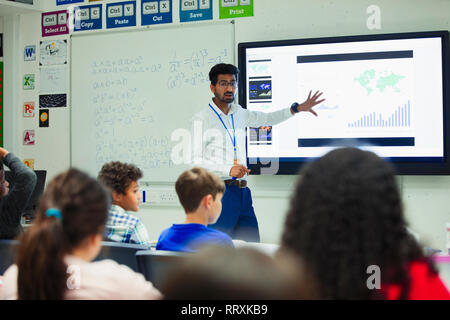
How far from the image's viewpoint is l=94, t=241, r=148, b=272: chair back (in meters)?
1.64

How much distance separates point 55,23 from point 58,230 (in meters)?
4.09

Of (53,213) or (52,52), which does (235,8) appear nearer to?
(52,52)

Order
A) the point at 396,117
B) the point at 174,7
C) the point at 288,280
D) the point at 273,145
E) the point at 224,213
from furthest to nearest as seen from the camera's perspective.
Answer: the point at 174,7
the point at 273,145
the point at 396,117
the point at 224,213
the point at 288,280

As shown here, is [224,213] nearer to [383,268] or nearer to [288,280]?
[383,268]

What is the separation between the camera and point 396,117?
11.7ft

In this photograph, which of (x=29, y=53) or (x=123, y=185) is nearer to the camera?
(x=123, y=185)

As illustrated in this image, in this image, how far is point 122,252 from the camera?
1661 mm

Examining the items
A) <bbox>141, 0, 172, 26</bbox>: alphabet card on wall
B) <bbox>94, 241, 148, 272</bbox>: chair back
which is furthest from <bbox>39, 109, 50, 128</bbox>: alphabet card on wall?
<bbox>94, 241, 148, 272</bbox>: chair back

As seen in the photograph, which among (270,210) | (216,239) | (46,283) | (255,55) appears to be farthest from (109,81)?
(46,283)

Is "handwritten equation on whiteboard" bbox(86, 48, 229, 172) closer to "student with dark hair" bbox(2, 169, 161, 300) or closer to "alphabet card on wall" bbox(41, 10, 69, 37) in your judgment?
"alphabet card on wall" bbox(41, 10, 69, 37)

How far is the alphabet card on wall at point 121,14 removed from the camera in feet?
14.2

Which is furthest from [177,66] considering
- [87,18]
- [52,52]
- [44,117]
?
[44,117]

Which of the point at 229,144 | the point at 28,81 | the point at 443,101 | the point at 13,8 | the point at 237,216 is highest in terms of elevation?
the point at 13,8

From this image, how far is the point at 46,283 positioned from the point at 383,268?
664 millimetres
